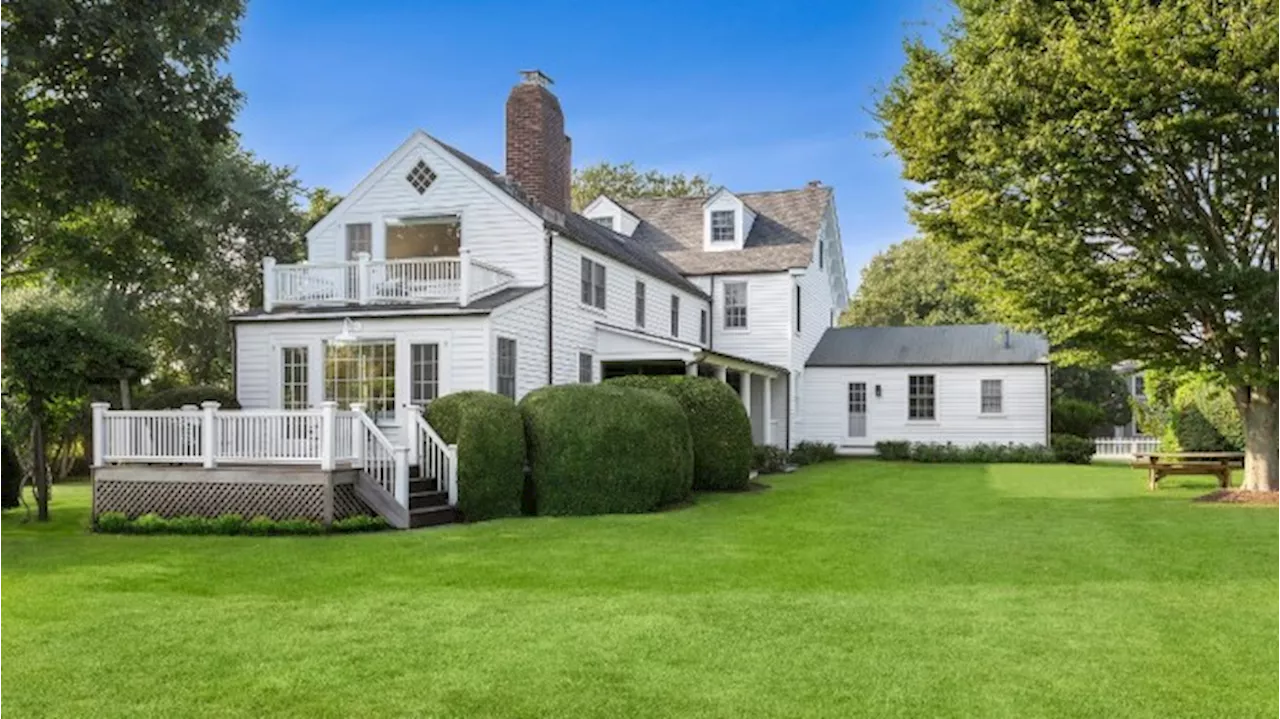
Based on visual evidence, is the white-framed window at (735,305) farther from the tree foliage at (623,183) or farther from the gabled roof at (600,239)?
the tree foliage at (623,183)

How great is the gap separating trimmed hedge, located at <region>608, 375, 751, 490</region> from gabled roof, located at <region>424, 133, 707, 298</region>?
160 inches

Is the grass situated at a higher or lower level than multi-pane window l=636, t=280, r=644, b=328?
lower

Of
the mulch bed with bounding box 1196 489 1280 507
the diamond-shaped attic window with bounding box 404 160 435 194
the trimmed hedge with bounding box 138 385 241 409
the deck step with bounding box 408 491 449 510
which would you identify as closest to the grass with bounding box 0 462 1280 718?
the deck step with bounding box 408 491 449 510

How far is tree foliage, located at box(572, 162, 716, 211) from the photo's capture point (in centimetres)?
5145

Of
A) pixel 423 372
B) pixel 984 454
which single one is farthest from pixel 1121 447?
pixel 423 372

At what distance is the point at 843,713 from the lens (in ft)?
17.2

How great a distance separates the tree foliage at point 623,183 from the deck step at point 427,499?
37.5m

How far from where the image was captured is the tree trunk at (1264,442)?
1736 cm

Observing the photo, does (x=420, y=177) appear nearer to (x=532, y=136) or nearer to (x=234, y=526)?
(x=532, y=136)

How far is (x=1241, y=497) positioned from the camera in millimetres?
16953

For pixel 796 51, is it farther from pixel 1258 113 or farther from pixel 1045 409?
pixel 1045 409

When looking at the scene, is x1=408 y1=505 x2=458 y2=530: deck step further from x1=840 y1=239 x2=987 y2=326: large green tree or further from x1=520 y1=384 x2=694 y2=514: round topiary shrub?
x1=840 y1=239 x2=987 y2=326: large green tree

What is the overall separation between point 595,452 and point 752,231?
61.0 feet

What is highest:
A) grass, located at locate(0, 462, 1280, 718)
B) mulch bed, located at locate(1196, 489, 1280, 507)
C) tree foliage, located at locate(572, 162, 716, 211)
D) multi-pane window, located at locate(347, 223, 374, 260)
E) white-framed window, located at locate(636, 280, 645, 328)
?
tree foliage, located at locate(572, 162, 716, 211)
